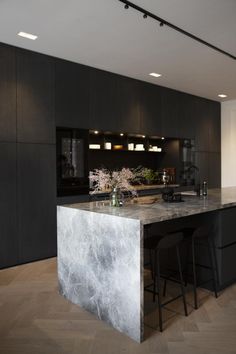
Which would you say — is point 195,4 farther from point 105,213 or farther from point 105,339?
point 105,339

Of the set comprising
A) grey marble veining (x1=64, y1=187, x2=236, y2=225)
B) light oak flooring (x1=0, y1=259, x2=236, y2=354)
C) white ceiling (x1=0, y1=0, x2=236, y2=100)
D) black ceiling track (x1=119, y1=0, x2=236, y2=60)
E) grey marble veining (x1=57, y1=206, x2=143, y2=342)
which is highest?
white ceiling (x1=0, y1=0, x2=236, y2=100)

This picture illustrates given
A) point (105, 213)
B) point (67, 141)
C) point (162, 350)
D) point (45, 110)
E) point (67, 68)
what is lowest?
point (162, 350)

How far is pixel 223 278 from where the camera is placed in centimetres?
318

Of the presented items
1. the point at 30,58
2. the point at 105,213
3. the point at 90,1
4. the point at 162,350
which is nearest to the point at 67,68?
the point at 30,58

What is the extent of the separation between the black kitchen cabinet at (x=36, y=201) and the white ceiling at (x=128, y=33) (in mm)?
1430

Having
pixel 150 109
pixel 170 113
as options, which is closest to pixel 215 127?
pixel 170 113

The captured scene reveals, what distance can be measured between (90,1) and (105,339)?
2.99 metres

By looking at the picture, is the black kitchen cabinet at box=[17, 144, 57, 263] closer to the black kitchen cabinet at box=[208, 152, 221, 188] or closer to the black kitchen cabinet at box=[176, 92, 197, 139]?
the black kitchen cabinet at box=[176, 92, 197, 139]

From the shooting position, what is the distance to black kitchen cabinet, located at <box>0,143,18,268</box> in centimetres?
394

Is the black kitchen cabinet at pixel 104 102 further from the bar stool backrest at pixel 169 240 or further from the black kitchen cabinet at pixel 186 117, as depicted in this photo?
the bar stool backrest at pixel 169 240

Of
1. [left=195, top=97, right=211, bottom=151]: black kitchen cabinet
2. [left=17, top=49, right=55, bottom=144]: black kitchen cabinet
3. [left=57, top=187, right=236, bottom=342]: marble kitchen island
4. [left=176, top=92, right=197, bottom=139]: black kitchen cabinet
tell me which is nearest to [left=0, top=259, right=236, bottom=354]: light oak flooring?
[left=57, top=187, right=236, bottom=342]: marble kitchen island

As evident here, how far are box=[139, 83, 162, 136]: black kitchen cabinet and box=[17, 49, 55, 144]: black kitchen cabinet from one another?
76.4 inches

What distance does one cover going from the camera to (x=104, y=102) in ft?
16.6

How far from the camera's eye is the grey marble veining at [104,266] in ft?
7.55
